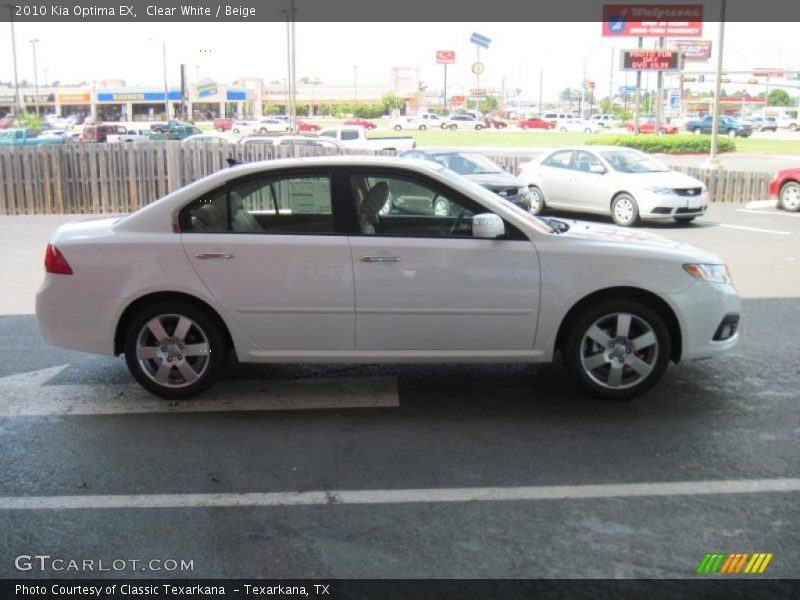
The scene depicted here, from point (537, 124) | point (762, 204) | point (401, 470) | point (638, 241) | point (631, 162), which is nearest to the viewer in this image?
point (401, 470)

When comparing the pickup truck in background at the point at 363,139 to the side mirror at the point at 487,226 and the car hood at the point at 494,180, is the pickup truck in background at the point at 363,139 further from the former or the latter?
the side mirror at the point at 487,226

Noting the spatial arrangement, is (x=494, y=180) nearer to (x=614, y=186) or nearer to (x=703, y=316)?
(x=614, y=186)

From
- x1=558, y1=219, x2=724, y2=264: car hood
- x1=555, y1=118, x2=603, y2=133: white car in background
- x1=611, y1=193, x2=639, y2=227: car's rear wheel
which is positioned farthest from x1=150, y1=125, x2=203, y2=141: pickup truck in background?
x1=558, y1=219, x2=724, y2=264: car hood

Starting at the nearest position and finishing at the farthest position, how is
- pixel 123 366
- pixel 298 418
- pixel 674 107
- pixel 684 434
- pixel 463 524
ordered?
1. pixel 463 524
2. pixel 684 434
3. pixel 298 418
4. pixel 123 366
5. pixel 674 107

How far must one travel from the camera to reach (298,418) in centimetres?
520

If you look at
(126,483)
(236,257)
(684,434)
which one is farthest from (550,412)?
(126,483)

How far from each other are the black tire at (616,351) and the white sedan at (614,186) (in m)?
10.6

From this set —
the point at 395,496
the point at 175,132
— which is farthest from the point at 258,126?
the point at 395,496

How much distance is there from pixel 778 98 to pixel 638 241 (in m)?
144

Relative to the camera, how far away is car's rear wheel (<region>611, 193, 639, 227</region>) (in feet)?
51.1

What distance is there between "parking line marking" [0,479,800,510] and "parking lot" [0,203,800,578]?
0.01 metres

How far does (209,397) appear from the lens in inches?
220

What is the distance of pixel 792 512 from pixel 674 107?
10220 cm
